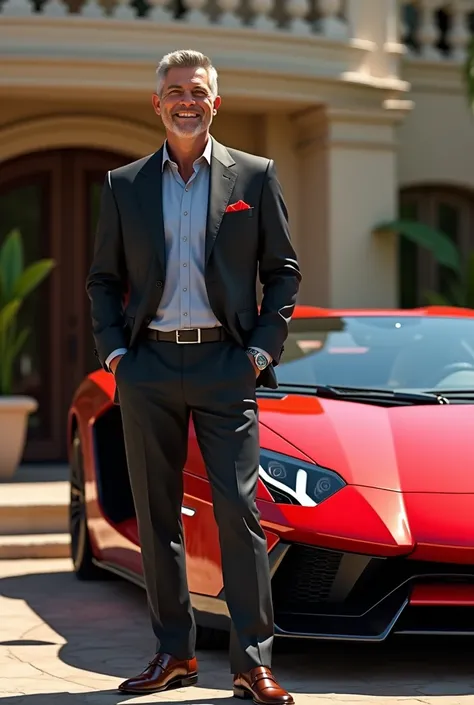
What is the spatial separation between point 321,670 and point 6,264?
5.90m

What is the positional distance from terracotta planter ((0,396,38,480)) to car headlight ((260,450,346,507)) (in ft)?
17.2

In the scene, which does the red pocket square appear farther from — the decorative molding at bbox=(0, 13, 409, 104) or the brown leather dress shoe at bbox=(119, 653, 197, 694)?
the decorative molding at bbox=(0, 13, 409, 104)

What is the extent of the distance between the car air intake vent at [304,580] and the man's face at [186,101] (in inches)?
54.5

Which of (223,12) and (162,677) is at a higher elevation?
(223,12)

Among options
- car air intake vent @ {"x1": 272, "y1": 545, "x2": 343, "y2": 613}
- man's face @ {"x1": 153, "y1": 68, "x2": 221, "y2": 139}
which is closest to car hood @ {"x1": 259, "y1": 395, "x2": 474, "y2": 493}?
car air intake vent @ {"x1": 272, "y1": 545, "x2": 343, "y2": 613}

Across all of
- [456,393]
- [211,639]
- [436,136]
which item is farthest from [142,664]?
[436,136]

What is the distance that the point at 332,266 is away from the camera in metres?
12.2

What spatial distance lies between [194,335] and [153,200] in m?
0.44

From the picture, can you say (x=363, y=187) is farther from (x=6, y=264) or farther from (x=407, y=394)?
(x=407, y=394)

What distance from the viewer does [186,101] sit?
4.64 meters

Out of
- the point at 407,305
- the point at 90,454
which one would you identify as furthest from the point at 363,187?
the point at 90,454

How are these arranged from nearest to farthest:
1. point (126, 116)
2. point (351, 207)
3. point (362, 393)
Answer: point (362, 393), point (351, 207), point (126, 116)

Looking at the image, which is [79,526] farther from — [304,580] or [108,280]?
[108,280]

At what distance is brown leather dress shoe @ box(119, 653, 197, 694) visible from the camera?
4.68 meters
